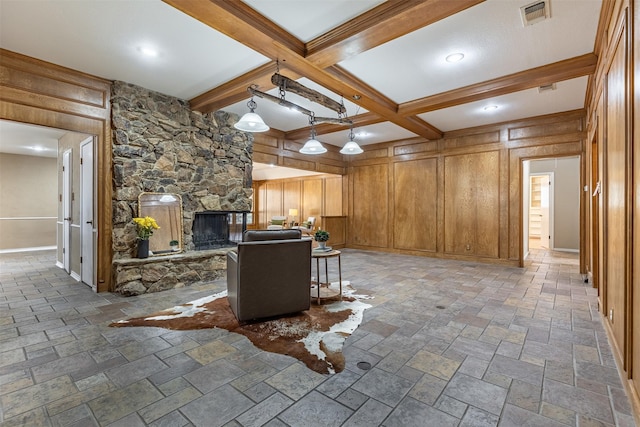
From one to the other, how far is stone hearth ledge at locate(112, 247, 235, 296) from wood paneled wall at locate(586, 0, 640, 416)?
473 centimetres

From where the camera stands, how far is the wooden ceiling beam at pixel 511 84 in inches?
135

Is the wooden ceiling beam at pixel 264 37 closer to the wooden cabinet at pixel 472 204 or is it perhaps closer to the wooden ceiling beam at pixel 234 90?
the wooden ceiling beam at pixel 234 90

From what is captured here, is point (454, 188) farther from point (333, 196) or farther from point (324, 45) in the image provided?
point (324, 45)

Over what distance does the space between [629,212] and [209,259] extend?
482 centimetres

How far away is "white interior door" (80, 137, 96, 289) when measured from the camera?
167 inches

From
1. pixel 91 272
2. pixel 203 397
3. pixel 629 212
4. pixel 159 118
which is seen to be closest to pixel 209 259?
pixel 91 272

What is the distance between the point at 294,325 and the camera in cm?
290

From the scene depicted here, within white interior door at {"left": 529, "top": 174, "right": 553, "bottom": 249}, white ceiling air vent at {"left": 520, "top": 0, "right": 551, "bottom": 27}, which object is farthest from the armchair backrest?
white interior door at {"left": 529, "top": 174, "right": 553, "bottom": 249}

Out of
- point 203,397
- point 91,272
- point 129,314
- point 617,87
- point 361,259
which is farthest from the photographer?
point 361,259

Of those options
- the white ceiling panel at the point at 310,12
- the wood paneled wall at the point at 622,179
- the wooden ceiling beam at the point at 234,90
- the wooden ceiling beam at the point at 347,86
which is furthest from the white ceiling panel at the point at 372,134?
the wood paneled wall at the point at 622,179

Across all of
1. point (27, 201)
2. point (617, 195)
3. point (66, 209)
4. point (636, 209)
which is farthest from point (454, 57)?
point (27, 201)

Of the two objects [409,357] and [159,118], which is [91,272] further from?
[409,357]

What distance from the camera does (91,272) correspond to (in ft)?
14.0

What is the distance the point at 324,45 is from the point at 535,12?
6.20 feet
